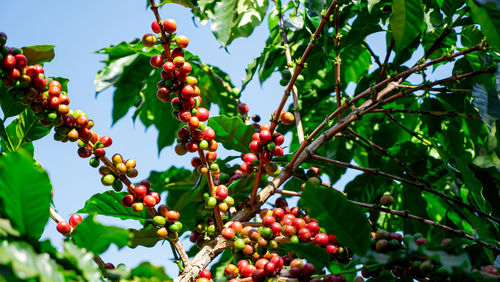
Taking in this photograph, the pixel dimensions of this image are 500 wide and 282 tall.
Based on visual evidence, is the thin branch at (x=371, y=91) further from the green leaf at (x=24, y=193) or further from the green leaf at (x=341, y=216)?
the green leaf at (x=24, y=193)

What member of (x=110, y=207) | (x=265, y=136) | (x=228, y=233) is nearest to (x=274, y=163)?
(x=265, y=136)

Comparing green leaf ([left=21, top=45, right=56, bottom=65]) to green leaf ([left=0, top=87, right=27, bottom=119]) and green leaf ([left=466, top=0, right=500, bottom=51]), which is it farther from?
green leaf ([left=466, top=0, right=500, bottom=51])

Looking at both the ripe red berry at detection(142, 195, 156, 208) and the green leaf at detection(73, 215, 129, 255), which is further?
the ripe red berry at detection(142, 195, 156, 208)

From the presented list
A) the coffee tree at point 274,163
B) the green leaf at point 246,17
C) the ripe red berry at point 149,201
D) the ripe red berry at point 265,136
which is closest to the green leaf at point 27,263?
the coffee tree at point 274,163

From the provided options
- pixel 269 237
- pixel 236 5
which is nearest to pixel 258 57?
pixel 236 5

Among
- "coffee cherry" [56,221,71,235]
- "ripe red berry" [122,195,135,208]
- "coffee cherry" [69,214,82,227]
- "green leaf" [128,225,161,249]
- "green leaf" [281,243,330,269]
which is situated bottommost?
"green leaf" [128,225,161,249]

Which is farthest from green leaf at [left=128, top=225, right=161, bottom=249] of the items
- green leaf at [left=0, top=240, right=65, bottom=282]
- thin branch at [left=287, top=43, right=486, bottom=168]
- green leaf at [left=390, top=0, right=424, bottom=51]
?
green leaf at [left=390, top=0, right=424, bottom=51]

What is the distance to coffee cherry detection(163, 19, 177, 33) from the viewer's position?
1.60 metres

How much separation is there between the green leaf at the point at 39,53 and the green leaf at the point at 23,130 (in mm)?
334

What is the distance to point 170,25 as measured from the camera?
160 centimetres

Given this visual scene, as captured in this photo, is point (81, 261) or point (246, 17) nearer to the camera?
point (81, 261)

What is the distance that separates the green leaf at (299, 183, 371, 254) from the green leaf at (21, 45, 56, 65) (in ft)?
3.49

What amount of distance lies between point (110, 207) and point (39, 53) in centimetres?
73

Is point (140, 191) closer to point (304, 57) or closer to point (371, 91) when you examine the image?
point (304, 57)
